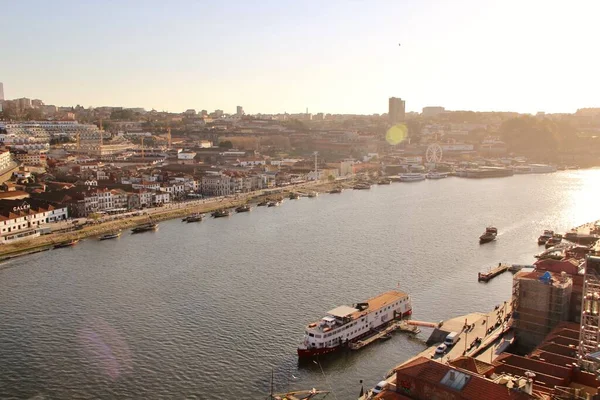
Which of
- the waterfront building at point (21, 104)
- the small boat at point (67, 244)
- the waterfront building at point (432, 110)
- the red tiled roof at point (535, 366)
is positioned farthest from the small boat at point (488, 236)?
the waterfront building at point (432, 110)

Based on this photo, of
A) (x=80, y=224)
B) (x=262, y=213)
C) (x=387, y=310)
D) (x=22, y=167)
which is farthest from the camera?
(x=22, y=167)

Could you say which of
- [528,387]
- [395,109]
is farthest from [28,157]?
[395,109]

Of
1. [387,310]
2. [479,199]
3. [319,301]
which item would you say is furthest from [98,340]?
[479,199]

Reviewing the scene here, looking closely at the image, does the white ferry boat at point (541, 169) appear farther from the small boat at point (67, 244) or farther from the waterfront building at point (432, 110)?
the waterfront building at point (432, 110)

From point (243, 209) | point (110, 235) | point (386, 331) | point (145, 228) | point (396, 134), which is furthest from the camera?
point (396, 134)

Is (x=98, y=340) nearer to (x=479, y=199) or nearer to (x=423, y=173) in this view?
(x=479, y=199)

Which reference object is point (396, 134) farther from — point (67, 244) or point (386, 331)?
point (386, 331)
